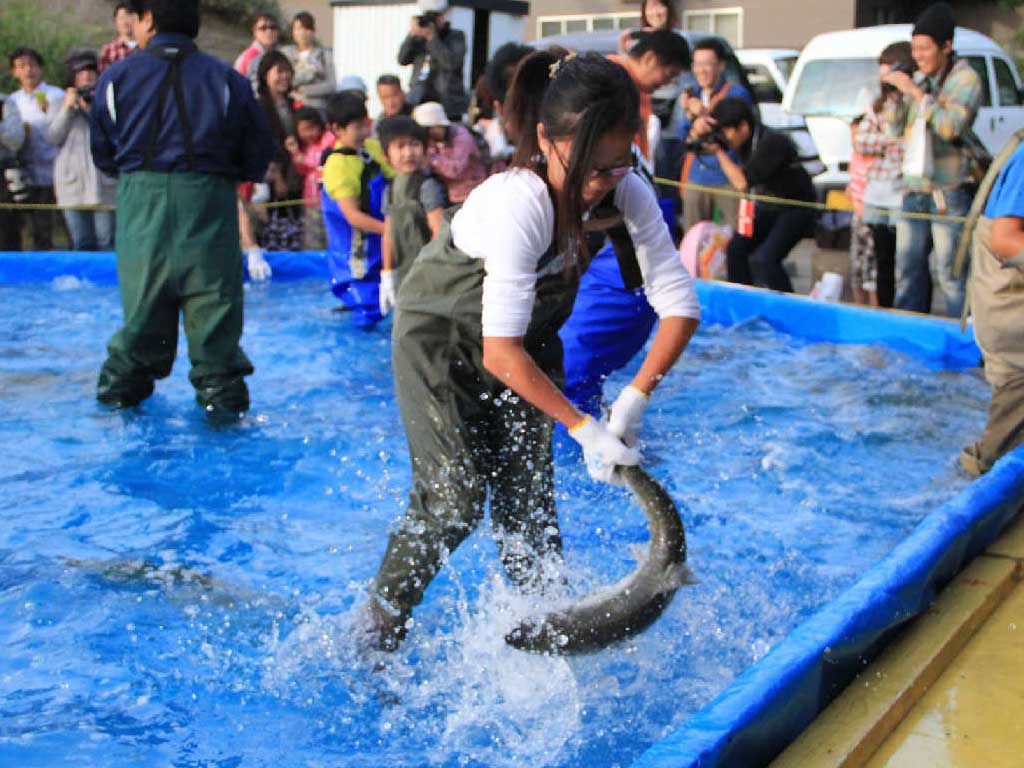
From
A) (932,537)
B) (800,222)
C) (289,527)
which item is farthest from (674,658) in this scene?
(800,222)

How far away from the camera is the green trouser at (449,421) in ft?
10.5

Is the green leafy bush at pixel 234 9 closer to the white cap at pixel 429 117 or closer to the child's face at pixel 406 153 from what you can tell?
the white cap at pixel 429 117

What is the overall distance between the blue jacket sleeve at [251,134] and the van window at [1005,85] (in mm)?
9811

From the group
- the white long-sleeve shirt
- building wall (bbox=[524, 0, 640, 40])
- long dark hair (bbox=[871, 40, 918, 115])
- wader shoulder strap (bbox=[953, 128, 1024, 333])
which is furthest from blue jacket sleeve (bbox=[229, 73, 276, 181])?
building wall (bbox=[524, 0, 640, 40])

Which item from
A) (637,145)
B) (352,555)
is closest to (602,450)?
(352,555)

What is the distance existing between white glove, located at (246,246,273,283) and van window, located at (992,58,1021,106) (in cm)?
817

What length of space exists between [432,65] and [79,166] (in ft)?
11.4

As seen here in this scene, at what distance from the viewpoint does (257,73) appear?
37.6 feet

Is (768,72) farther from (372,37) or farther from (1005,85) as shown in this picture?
(372,37)

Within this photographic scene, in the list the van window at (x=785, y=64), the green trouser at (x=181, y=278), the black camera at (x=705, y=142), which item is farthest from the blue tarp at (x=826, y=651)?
the van window at (x=785, y=64)

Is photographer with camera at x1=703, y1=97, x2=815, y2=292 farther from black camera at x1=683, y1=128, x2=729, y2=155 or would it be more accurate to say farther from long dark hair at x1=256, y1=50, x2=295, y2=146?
long dark hair at x1=256, y1=50, x2=295, y2=146

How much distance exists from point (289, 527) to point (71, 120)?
23.8 feet

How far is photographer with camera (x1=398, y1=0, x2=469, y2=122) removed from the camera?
1169 cm

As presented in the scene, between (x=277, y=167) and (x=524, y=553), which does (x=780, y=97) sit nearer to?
(x=277, y=167)
